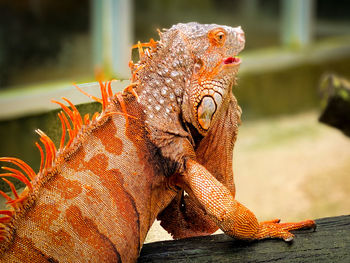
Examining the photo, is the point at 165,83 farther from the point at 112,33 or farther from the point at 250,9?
the point at 250,9

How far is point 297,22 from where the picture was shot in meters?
8.67

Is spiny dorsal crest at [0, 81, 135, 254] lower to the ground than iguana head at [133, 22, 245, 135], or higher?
lower

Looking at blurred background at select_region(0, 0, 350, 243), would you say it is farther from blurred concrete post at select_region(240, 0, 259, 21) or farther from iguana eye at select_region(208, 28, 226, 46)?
iguana eye at select_region(208, 28, 226, 46)

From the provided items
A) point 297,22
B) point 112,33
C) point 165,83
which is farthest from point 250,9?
point 165,83

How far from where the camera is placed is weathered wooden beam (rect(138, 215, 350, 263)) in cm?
229

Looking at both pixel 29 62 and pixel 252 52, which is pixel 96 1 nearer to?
pixel 29 62

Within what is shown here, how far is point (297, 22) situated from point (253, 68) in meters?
1.29

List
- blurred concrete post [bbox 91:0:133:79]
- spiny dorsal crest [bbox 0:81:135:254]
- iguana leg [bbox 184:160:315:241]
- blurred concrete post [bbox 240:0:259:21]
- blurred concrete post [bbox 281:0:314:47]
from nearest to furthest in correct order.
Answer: spiny dorsal crest [bbox 0:81:135:254]
iguana leg [bbox 184:160:315:241]
blurred concrete post [bbox 91:0:133:79]
blurred concrete post [bbox 240:0:259:21]
blurred concrete post [bbox 281:0:314:47]

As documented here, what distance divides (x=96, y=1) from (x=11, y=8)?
133cm

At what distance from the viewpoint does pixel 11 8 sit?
7109mm

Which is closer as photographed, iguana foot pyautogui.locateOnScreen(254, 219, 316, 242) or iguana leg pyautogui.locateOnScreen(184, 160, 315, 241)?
iguana leg pyautogui.locateOnScreen(184, 160, 315, 241)

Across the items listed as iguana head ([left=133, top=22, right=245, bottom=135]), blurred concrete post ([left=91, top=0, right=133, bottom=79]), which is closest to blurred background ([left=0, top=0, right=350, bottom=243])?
blurred concrete post ([left=91, top=0, right=133, bottom=79])

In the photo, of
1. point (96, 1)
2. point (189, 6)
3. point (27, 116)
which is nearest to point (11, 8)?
point (96, 1)

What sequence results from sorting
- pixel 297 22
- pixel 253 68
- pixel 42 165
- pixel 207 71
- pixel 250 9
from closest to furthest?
pixel 42 165 < pixel 207 71 < pixel 253 68 < pixel 250 9 < pixel 297 22
